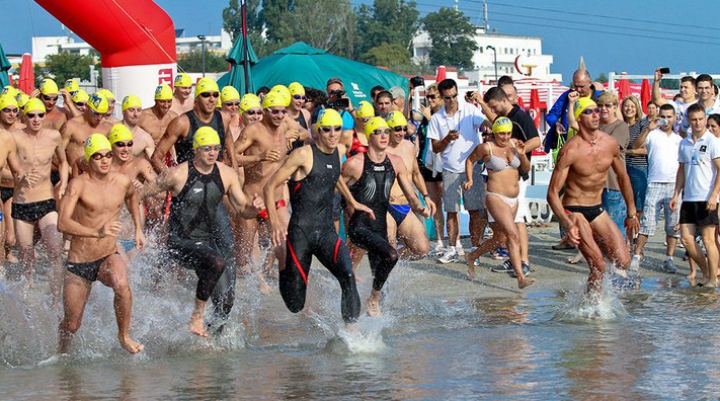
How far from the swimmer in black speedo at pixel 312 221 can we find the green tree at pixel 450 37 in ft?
407

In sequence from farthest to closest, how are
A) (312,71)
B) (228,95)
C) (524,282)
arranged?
(312,71)
(228,95)
(524,282)

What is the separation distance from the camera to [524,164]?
1077cm

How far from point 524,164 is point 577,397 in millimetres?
4621

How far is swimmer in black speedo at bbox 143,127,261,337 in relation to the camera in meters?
8.05

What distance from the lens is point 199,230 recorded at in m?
8.19

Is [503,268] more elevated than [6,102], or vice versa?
[6,102]

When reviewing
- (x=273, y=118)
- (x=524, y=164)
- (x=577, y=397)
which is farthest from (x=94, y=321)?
(x=524, y=164)

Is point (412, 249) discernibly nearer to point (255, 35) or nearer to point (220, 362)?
point (220, 362)

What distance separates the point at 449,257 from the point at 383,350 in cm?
428

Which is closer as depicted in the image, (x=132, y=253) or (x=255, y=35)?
(x=132, y=253)

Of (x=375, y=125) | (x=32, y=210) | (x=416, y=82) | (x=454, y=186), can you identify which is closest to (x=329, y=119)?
(x=375, y=125)

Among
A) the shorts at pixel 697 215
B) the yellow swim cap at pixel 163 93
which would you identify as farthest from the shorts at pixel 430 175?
the yellow swim cap at pixel 163 93

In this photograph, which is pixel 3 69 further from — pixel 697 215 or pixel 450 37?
pixel 450 37

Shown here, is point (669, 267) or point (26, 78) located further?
point (26, 78)
